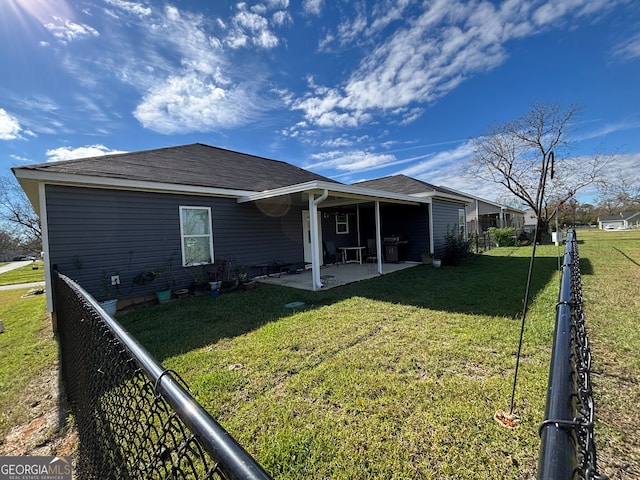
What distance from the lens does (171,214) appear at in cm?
691

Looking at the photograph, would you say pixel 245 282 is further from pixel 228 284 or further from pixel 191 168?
pixel 191 168

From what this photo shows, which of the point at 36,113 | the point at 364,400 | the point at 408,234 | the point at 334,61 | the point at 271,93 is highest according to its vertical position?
the point at 334,61

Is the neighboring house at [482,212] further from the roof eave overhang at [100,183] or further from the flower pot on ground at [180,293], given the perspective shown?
the flower pot on ground at [180,293]

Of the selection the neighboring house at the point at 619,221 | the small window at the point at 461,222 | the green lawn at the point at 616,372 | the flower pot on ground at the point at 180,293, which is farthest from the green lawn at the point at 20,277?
the neighboring house at the point at 619,221

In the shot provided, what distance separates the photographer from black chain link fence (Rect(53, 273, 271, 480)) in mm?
634

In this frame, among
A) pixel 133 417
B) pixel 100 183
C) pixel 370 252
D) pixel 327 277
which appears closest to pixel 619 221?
pixel 370 252

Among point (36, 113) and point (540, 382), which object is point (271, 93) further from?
point (540, 382)

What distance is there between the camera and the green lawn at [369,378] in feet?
6.46

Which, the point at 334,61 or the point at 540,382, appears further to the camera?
the point at 334,61

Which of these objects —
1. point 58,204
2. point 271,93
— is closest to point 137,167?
point 58,204

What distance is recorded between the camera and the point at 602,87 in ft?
34.8

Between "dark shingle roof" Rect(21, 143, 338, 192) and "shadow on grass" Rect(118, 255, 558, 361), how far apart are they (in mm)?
2977

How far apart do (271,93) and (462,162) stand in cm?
1847

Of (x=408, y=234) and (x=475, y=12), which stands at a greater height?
(x=475, y=12)
